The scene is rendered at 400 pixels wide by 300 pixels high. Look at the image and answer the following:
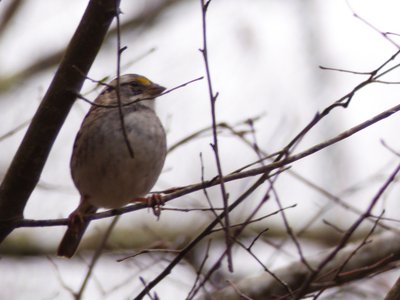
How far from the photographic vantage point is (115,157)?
4824mm

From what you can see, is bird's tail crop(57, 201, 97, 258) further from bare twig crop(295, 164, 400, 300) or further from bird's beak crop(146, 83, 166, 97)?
bare twig crop(295, 164, 400, 300)

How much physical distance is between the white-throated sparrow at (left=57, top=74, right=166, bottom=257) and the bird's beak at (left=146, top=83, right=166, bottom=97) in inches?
6.4

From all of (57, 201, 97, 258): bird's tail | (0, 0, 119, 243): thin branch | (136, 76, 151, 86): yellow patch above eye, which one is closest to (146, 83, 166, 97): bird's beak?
(136, 76, 151, 86): yellow patch above eye

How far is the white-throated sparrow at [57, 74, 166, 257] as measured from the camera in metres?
4.83

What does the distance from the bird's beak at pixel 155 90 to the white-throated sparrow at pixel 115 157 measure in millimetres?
162

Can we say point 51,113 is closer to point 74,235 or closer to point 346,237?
point 346,237

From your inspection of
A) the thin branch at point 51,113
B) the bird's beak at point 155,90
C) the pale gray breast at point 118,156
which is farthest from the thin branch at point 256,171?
the bird's beak at point 155,90

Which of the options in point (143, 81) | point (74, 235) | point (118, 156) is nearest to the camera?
point (118, 156)

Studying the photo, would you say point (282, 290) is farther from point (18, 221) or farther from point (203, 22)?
point (203, 22)

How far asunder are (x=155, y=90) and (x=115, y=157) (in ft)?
2.56

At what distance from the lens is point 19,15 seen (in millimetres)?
8672

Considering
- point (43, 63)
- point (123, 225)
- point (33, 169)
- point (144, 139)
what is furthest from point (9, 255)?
point (33, 169)

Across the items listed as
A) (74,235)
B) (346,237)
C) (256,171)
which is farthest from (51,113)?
(74,235)

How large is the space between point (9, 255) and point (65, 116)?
5099 millimetres
